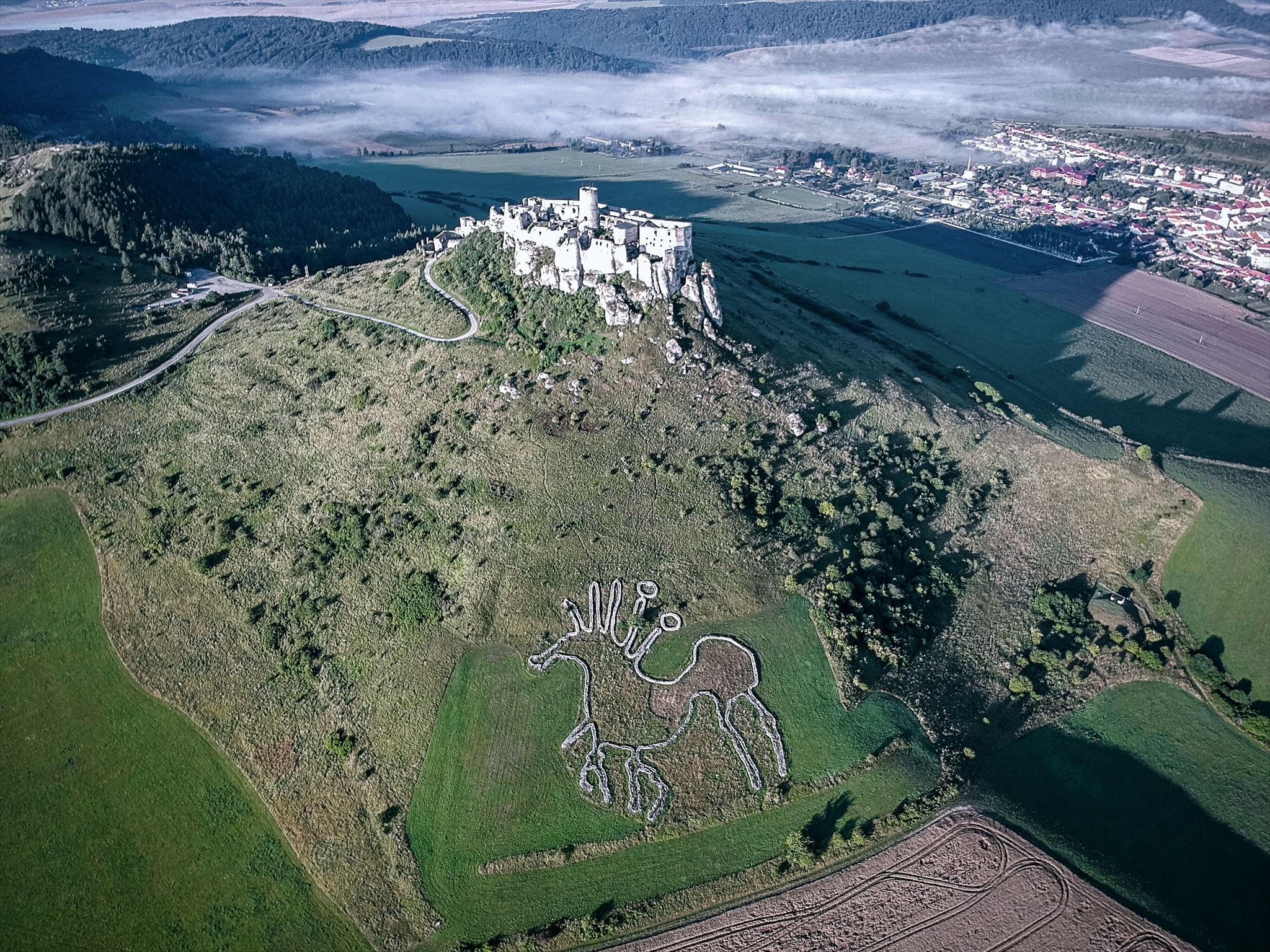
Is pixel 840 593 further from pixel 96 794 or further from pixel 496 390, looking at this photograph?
pixel 96 794

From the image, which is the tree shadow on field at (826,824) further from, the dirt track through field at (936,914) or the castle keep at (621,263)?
the castle keep at (621,263)

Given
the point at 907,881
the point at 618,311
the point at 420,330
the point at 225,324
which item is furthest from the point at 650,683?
the point at 225,324

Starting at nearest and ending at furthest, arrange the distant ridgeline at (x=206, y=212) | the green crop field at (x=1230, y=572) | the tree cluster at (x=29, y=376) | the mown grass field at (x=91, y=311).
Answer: the green crop field at (x=1230, y=572) → the tree cluster at (x=29, y=376) → the mown grass field at (x=91, y=311) → the distant ridgeline at (x=206, y=212)

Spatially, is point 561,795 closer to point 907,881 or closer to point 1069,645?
point 907,881

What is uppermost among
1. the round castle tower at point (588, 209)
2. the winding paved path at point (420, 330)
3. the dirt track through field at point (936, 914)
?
the round castle tower at point (588, 209)

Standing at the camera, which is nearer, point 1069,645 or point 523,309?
point 1069,645

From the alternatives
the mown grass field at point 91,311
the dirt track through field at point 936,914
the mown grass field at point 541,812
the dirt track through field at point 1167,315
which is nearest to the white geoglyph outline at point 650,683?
the mown grass field at point 541,812

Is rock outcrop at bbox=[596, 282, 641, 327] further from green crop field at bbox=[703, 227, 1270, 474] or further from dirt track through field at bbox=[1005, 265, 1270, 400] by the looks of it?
→ dirt track through field at bbox=[1005, 265, 1270, 400]
